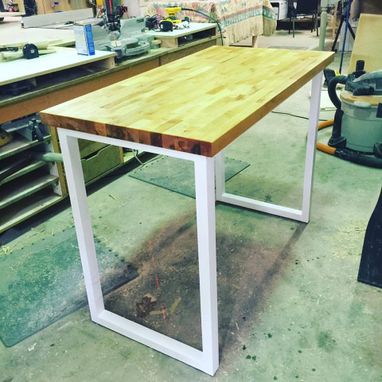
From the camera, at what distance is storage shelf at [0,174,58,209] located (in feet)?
6.40

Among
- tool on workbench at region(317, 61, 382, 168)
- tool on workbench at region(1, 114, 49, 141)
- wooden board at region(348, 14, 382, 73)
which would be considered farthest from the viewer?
wooden board at region(348, 14, 382, 73)

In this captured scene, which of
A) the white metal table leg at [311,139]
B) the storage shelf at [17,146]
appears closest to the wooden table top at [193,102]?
the white metal table leg at [311,139]

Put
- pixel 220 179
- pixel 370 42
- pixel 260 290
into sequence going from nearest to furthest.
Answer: pixel 260 290 < pixel 220 179 < pixel 370 42

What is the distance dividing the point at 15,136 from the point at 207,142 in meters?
1.39

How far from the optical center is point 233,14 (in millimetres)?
4625

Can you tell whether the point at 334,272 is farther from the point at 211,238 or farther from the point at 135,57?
the point at 135,57

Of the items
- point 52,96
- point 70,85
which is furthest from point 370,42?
point 52,96

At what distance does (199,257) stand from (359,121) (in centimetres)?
186

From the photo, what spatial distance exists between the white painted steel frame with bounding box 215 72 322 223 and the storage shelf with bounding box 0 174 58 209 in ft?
2.91

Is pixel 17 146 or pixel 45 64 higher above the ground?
pixel 45 64

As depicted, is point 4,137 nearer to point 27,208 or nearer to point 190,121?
point 27,208

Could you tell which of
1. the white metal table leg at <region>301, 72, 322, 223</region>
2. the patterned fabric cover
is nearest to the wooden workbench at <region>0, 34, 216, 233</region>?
the white metal table leg at <region>301, 72, 322, 223</region>

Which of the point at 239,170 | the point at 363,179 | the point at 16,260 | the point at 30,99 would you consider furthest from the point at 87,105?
the point at 363,179

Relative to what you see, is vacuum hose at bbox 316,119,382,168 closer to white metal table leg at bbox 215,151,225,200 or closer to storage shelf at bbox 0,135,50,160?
white metal table leg at bbox 215,151,225,200
